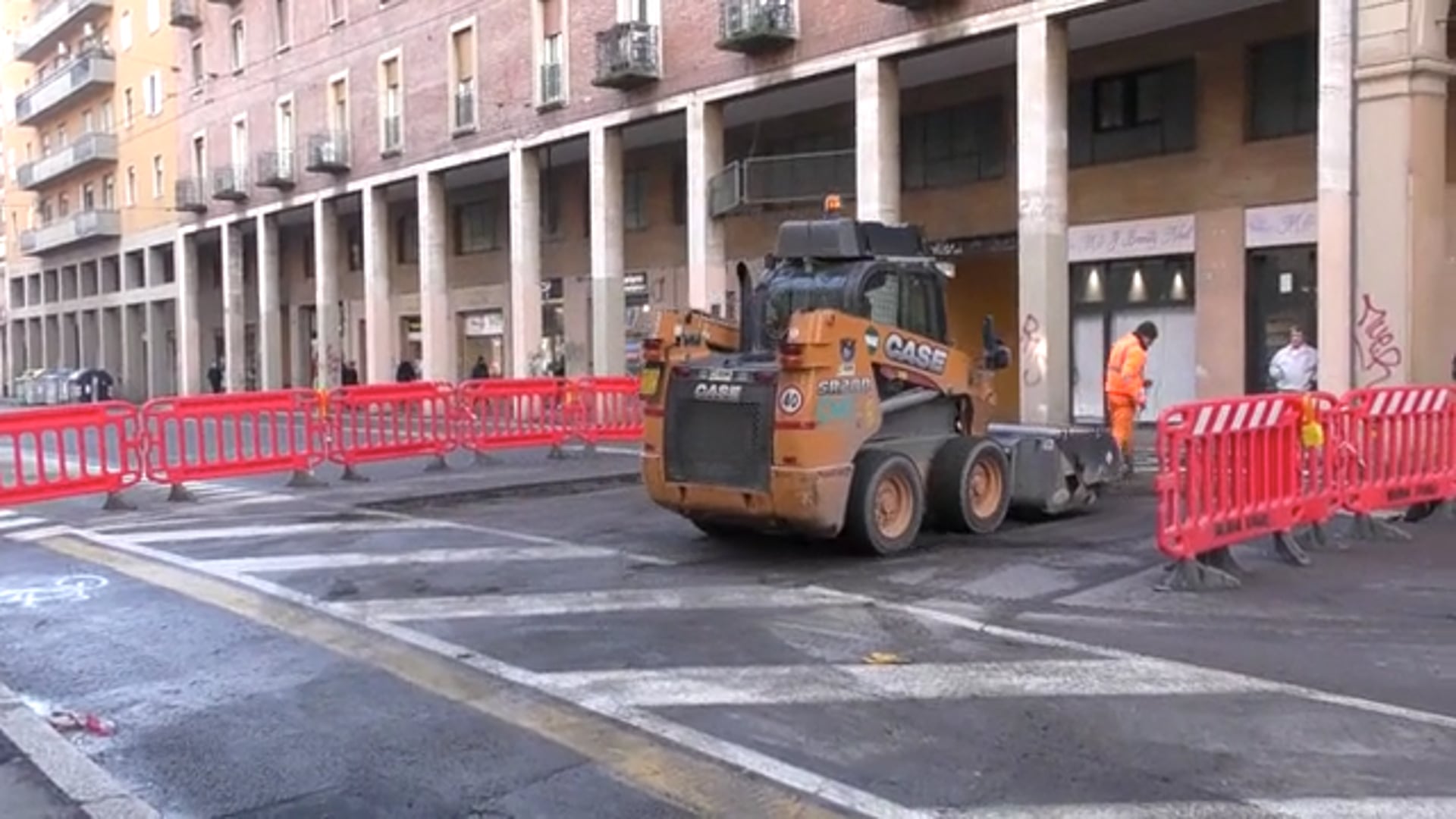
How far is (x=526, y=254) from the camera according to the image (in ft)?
104

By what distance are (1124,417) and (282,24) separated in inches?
1387

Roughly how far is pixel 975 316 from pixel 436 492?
14.3 metres

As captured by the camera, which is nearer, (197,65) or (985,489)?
(985,489)

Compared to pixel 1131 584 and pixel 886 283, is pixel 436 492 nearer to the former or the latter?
pixel 886 283

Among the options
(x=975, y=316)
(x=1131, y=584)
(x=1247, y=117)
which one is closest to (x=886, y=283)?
(x=1131, y=584)

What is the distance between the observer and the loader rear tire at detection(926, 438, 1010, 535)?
1107 cm

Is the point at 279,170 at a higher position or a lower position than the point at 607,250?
higher

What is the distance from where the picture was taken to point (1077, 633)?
25.5 ft

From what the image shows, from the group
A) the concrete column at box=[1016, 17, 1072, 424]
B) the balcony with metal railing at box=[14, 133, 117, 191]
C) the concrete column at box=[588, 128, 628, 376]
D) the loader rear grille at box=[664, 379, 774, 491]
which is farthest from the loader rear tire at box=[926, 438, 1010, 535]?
the balcony with metal railing at box=[14, 133, 117, 191]

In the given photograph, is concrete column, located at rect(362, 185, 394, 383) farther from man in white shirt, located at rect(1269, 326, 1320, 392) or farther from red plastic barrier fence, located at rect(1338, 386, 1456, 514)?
red plastic barrier fence, located at rect(1338, 386, 1456, 514)

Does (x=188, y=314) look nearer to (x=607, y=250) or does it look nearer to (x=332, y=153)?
(x=332, y=153)

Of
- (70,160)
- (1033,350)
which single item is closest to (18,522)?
(1033,350)

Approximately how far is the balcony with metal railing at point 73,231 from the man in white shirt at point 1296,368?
50753 millimetres

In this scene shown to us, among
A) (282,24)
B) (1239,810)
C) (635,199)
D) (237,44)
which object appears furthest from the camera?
(237,44)
